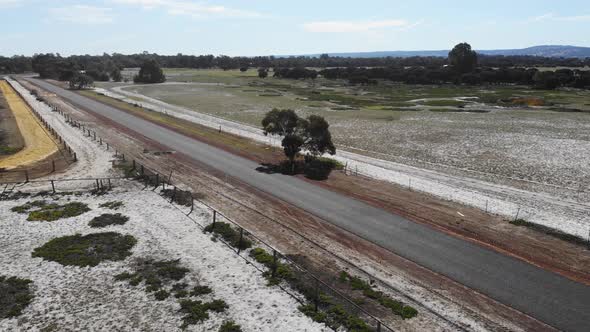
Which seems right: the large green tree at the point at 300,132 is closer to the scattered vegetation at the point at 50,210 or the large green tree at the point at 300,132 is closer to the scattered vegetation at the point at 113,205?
the scattered vegetation at the point at 113,205

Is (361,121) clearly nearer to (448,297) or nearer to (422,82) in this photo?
(448,297)

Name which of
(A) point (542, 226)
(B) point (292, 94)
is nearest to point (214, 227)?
(A) point (542, 226)

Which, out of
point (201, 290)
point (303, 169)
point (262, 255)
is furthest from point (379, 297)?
point (303, 169)

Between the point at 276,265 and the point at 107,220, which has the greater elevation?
the point at 107,220

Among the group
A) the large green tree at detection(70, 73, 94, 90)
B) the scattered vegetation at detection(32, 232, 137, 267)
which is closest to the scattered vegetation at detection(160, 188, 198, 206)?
the scattered vegetation at detection(32, 232, 137, 267)

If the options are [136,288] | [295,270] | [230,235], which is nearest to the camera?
[136,288]

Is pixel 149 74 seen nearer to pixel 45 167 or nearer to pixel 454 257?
pixel 45 167

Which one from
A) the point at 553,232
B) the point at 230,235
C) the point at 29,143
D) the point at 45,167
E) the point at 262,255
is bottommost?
the point at 553,232

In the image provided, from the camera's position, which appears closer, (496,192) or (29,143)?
(496,192)
